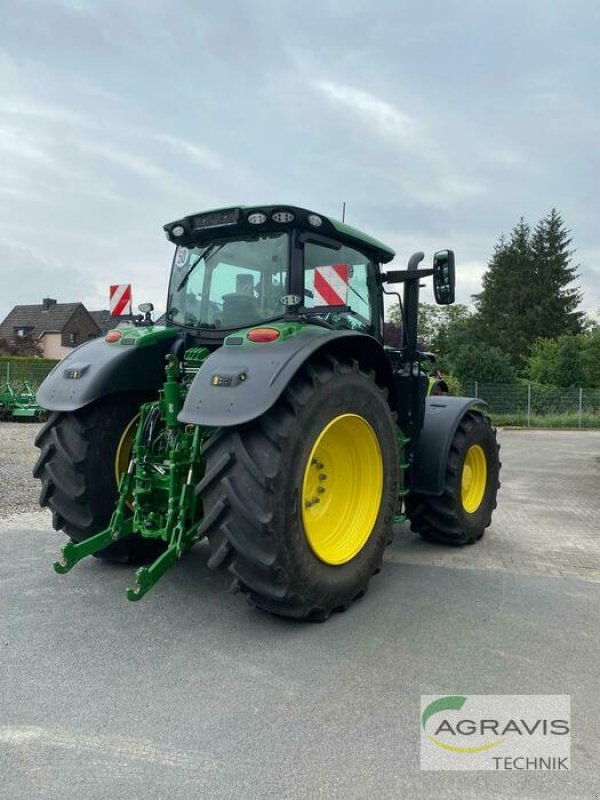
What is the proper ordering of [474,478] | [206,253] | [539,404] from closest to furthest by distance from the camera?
1. [206,253]
2. [474,478]
3. [539,404]

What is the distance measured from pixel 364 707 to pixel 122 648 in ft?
4.26

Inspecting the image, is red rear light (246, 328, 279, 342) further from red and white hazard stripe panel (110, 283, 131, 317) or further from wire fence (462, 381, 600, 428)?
wire fence (462, 381, 600, 428)

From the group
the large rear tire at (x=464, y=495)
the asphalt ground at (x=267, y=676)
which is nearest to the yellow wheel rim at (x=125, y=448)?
the asphalt ground at (x=267, y=676)


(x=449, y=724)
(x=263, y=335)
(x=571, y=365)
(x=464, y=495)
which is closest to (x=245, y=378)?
(x=263, y=335)

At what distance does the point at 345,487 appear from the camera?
4090mm

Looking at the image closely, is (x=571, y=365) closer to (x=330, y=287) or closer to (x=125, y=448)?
(x=330, y=287)

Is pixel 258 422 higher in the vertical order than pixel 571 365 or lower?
lower

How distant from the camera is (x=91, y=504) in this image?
4.03 m

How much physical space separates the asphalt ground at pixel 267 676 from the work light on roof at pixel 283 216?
242 cm

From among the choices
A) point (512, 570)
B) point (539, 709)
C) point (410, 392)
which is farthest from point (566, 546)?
point (539, 709)

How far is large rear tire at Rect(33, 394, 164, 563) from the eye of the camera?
4.00m

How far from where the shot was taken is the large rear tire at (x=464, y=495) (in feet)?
17.1

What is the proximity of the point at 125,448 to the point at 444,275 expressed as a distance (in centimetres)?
273

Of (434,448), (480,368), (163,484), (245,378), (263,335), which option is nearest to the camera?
(245,378)
